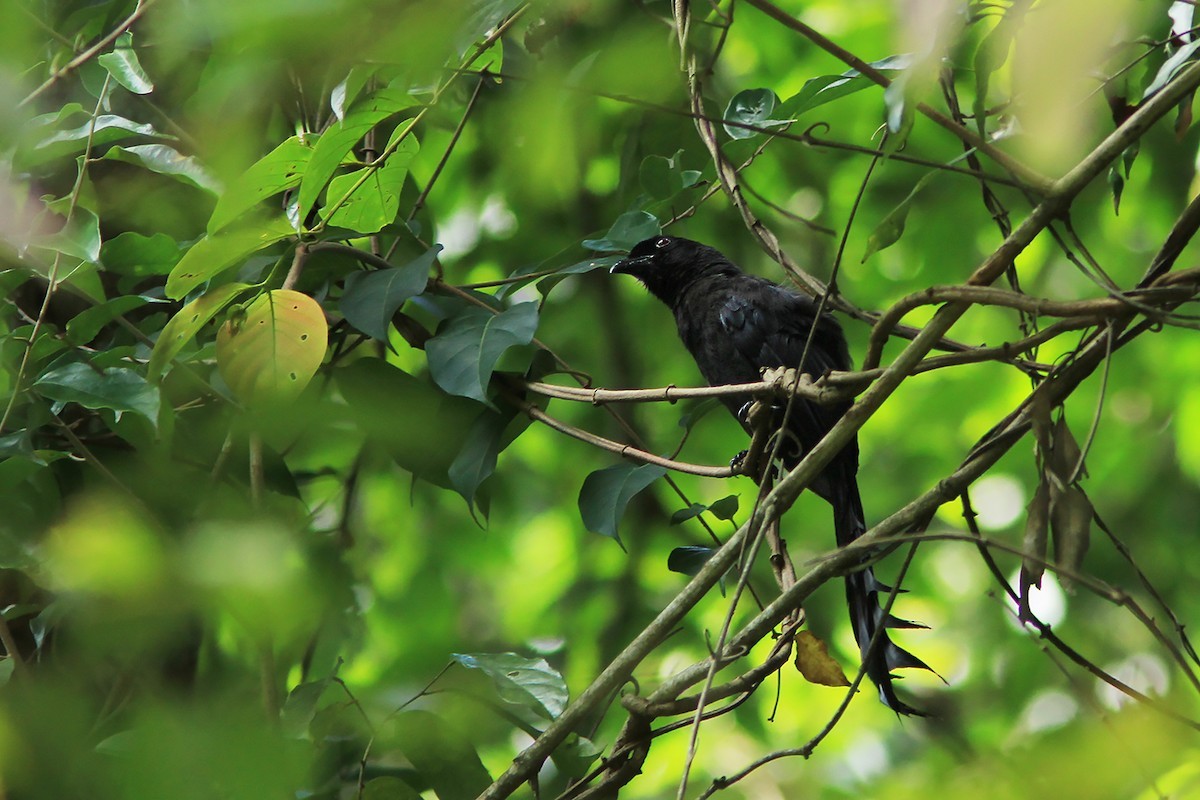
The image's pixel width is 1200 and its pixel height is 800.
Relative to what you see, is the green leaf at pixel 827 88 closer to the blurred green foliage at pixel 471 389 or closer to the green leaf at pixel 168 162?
the blurred green foliage at pixel 471 389

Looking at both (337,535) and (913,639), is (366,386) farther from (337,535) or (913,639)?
(913,639)

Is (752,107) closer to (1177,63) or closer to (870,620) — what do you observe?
(1177,63)

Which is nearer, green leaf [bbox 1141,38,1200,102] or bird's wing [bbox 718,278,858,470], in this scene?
green leaf [bbox 1141,38,1200,102]

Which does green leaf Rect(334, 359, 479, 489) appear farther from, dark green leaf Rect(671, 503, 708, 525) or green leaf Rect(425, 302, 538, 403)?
dark green leaf Rect(671, 503, 708, 525)

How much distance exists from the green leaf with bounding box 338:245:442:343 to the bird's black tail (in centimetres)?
118

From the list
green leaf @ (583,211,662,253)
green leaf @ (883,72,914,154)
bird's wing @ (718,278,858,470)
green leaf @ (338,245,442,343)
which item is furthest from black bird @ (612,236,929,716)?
green leaf @ (883,72,914,154)

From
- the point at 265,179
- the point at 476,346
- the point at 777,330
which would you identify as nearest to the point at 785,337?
the point at 777,330

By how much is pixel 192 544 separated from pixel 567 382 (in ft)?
15.4

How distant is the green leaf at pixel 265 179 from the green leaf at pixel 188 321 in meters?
0.21

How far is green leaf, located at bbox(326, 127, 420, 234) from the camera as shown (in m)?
2.15

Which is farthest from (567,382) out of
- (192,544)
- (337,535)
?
(192,544)

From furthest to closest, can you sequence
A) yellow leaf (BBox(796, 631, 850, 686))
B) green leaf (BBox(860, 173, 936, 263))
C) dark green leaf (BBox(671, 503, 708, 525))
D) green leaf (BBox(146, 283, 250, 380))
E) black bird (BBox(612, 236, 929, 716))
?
black bird (BBox(612, 236, 929, 716)), dark green leaf (BBox(671, 503, 708, 525)), yellow leaf (BBox(796, 631, 850, 686)), green leaf (BBox(146, 283, 250, 380)), green leaf (BBox(860, 173, 936, 263))

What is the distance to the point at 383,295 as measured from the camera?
2533 mm

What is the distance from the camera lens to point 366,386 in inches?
105
